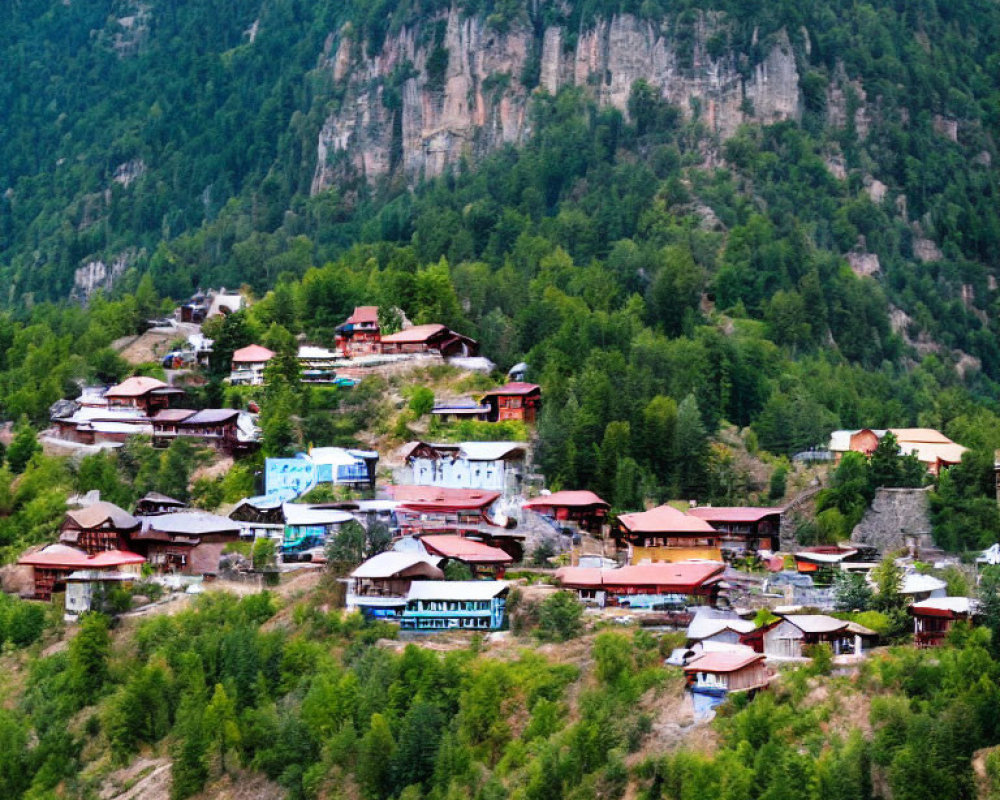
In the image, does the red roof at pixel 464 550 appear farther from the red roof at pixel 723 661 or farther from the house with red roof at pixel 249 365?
the house with red roof at pixel 249 365

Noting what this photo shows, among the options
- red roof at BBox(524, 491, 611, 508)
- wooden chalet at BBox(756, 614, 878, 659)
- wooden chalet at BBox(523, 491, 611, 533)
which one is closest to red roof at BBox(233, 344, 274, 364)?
red roof at BBox(524, 491, 611, 508)

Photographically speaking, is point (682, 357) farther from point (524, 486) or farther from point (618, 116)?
point (618, 116)

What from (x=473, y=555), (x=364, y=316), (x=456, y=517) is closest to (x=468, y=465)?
(x=456, y=517)

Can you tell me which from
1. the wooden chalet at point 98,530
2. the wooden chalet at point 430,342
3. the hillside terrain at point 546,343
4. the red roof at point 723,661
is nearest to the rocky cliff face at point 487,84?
the hillside terrain at point 546,343

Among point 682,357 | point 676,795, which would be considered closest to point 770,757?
point 676,795

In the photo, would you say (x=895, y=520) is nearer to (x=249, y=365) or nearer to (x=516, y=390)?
(x=516, y=390)

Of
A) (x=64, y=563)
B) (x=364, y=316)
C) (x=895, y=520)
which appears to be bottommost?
(x=64, y=563)
